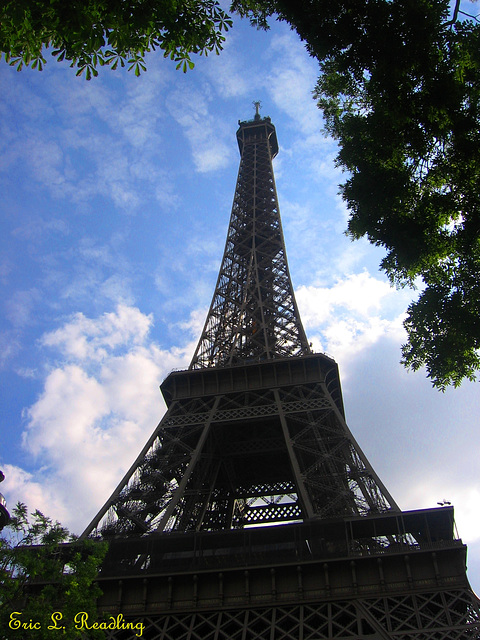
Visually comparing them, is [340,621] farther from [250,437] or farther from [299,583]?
[250,437]

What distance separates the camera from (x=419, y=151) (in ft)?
45.6

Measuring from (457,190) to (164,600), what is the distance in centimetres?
1968

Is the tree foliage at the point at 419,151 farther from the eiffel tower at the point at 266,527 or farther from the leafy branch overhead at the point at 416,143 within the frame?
the eiffel tower at the point at 266,527

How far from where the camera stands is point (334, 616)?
72.2 ft

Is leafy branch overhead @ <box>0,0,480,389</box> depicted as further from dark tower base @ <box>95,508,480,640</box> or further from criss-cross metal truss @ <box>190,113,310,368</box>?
criss-cross metal truss @ <box>190,113,310,368</box>

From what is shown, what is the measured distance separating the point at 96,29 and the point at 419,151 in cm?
785

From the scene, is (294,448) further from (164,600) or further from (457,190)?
(457,190)

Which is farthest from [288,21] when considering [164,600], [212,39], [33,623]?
[164,600]

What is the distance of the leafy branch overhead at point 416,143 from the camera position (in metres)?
13.0

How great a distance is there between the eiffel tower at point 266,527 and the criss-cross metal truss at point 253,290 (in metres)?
0.18

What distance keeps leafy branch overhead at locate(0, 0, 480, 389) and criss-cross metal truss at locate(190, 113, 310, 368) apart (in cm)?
2492

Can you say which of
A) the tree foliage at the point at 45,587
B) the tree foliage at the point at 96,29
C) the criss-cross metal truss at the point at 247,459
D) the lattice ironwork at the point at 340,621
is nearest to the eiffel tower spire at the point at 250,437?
the criss-cross metal truss at the point at 247,459

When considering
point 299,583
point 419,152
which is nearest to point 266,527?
point 299,583

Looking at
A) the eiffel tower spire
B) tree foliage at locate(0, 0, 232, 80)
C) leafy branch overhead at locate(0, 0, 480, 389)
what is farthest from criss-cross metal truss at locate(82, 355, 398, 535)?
tree foliage at locate(0, 0, 232, 80)
